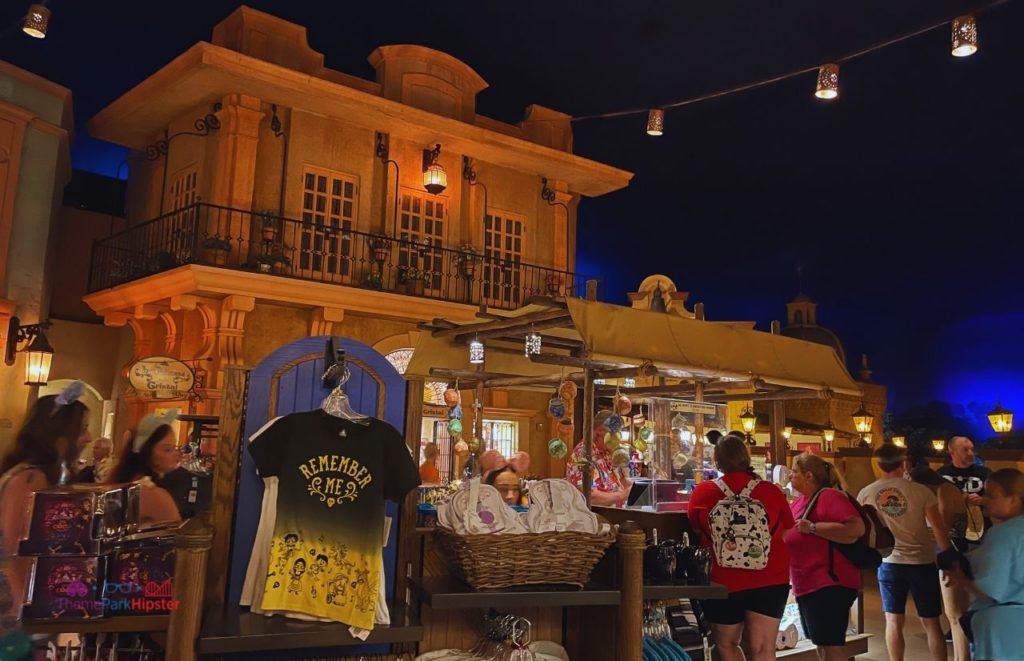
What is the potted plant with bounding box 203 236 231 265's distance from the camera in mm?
10594

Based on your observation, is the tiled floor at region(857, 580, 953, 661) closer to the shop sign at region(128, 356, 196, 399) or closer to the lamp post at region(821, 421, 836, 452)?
the shop sign at region(128, 356, 196, 399)

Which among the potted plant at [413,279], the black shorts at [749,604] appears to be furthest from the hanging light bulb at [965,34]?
the potted plant at [413,279]

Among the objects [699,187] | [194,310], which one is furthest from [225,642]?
[699,187]

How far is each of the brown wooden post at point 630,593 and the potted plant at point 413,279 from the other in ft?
29.9

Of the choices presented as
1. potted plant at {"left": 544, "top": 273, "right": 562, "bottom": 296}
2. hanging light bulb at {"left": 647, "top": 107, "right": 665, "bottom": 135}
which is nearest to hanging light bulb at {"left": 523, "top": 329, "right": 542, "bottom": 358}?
hanging light bulb at {"left": 647, "top": 107, "right": 665, "bottom": 135}

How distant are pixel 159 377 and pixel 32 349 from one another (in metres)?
3.27

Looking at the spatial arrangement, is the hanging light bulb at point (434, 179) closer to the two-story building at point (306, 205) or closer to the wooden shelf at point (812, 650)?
the two-story building at point (306, 205)

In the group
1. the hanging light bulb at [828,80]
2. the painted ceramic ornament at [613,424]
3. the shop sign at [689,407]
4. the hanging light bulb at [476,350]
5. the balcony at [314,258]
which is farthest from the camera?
the balcony at [314,258]

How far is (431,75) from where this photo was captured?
44.3ft

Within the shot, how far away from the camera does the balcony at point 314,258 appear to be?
11.2 metres

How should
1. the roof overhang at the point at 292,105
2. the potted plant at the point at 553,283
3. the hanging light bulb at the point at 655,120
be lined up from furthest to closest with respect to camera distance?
the potted plant at the point at 553,283 → the roof overhang at the point at 292,105 → the hanging light bulb at the point at 655,120

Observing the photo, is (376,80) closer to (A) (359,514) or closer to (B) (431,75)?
(B) (431,75)

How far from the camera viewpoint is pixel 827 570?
467cm

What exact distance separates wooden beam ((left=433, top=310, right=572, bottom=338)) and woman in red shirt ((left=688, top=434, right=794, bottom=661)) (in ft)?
6.16
